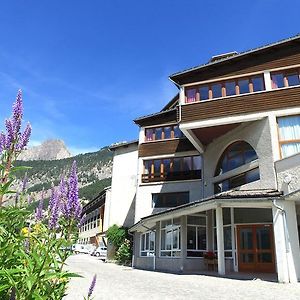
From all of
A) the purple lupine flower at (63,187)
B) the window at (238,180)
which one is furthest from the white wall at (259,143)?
the purple lupine flower at (63,187)

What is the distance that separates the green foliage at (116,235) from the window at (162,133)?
8.70 meters

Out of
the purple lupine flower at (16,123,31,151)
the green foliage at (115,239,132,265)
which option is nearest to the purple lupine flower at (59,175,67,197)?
the purple lupine flower at (16,123,31,151)

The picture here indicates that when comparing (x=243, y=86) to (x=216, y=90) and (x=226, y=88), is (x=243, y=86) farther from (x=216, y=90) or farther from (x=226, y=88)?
(x=216, y=90)

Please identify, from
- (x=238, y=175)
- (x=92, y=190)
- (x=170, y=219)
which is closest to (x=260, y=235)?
(x=238, y=175)

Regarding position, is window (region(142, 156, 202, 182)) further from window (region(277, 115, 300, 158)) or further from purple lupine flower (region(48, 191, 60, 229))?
purple lupine flower (region(48, 191, 60, 229))

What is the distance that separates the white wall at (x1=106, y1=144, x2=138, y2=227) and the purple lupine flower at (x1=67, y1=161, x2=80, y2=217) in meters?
29.4

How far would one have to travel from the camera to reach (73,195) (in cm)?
373

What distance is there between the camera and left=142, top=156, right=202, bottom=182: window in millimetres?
25505

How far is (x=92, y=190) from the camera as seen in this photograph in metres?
104

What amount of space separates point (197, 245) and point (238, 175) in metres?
5.10

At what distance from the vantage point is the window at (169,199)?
25.7 m

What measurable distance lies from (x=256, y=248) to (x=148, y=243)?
9317 mm

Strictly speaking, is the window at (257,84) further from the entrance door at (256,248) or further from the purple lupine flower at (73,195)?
the purple lupine flower at (73,195)

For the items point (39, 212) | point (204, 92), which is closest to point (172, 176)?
point (204, 92)
